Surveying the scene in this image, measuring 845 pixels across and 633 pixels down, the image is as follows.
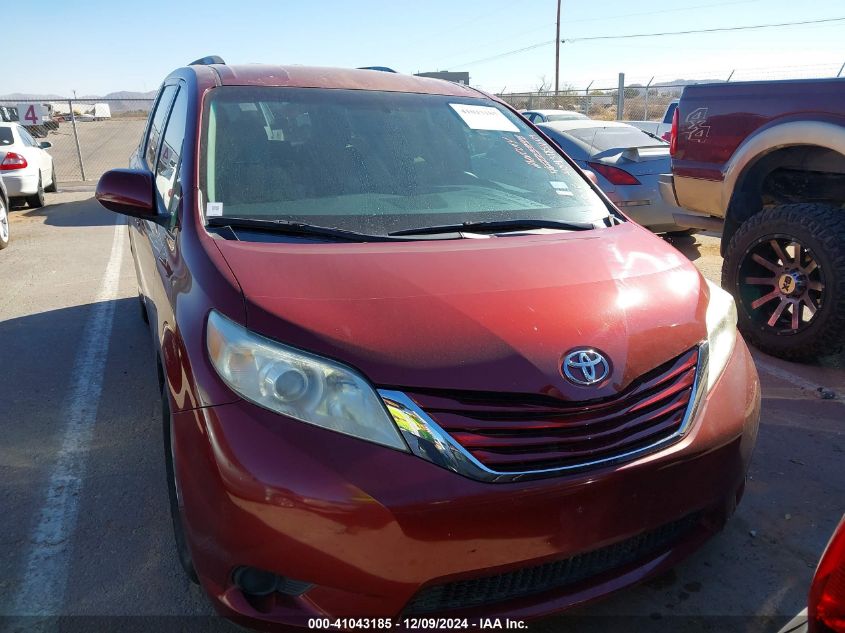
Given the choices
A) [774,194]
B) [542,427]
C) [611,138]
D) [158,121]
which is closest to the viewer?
[542,427]

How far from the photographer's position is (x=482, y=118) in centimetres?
347

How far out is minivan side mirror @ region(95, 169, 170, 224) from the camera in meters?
2.78

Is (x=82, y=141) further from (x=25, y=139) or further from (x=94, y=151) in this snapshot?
(x=25, y=139)

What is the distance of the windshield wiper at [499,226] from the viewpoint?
103 inches

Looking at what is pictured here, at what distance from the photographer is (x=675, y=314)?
221cm

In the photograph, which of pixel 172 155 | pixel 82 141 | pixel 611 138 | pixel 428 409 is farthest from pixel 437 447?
pixel 82 141

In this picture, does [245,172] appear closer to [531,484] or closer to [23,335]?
[531,484]

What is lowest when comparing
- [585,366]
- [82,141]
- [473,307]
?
[82,141]

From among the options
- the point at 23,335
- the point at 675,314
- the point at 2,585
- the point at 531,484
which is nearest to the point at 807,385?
the point at 675,314

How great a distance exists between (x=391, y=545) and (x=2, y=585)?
1629mm

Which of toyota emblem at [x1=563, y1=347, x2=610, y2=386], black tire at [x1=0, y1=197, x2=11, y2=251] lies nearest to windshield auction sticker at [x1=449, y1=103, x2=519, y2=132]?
toyota emblem at [x1=563, y1=347, x2=610, y2=386]

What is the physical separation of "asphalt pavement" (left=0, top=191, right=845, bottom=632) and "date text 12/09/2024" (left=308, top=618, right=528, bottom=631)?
0.44m

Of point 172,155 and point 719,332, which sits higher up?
point 172,155

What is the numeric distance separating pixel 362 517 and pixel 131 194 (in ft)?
5.86
